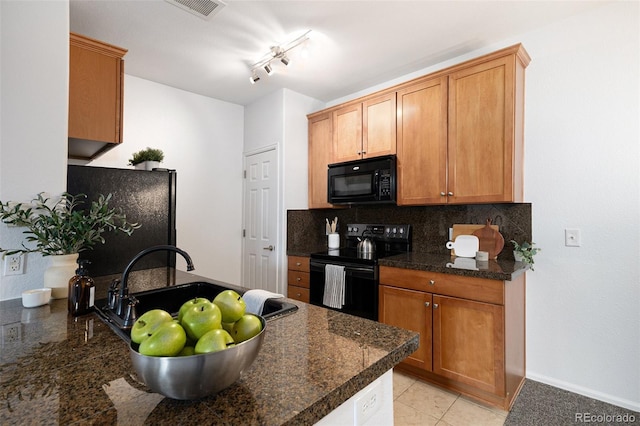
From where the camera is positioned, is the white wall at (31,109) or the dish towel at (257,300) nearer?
the dish towel at (257,300)

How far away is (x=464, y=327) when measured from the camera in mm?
2111

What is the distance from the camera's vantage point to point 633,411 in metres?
1.95

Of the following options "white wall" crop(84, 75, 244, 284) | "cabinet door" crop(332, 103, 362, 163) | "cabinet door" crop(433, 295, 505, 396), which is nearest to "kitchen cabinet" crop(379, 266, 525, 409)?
"cabinet door" crop(433, 295, 505, 396)

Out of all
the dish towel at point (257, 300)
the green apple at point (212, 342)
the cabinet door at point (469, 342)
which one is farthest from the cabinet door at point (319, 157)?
the green apple at point (212, 342)

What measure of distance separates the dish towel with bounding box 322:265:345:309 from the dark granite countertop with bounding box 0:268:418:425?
1.59m

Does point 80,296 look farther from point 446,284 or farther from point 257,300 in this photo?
point 446,284

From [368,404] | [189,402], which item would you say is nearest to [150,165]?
[189,402]

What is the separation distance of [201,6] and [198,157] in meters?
1.76

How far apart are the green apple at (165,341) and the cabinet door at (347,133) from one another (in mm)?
2693

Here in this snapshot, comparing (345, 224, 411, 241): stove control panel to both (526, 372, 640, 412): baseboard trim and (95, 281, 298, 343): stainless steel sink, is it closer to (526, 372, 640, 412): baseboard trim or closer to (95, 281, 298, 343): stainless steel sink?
(526, 372, 640, 412): baseboard trim

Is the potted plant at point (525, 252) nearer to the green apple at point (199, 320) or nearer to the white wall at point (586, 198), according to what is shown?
the white wall at point (586, 198)

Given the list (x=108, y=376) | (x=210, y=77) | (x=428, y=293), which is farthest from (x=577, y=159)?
(x=210, y=77)

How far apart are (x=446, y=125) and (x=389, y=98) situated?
2.03 feet

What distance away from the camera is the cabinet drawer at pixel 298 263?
10.3ft
